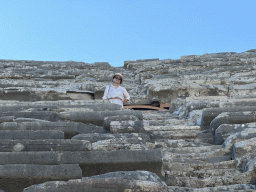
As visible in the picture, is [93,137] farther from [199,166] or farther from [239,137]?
[239,137]

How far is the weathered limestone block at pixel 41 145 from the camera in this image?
2.24 metres

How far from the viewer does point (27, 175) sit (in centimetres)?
191

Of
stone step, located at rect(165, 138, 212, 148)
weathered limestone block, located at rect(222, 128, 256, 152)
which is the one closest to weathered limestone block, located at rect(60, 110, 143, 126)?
stone step, located at rect(165, 138, 212, 148)

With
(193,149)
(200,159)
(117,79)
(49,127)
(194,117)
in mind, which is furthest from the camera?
(117,79)

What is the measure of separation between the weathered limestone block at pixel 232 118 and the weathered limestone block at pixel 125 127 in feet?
2.15

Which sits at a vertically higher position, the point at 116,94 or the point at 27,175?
the point at 116,94

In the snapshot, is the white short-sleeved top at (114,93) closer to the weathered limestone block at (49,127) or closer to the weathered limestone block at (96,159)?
the weathered limestone block at (49,127)

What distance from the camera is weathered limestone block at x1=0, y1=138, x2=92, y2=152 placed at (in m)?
2.24

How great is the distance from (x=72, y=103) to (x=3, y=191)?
2048mm

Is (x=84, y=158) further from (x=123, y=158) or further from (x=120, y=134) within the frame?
(x=120, y=134)

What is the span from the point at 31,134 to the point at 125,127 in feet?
2.35

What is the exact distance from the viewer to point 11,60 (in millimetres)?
9930

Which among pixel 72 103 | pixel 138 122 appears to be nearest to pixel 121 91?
pixel 72 103

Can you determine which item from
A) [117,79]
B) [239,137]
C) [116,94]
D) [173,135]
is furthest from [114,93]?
[239,137]
